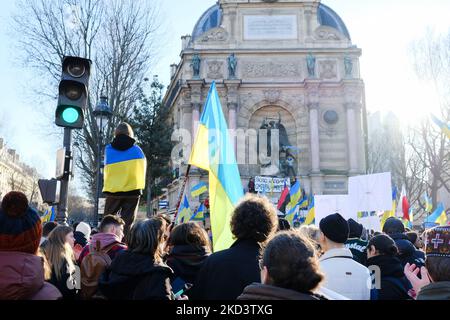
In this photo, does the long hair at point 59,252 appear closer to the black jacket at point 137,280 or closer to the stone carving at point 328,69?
the black jacket at point 137,280

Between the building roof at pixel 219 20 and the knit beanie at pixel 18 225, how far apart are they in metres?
32.0

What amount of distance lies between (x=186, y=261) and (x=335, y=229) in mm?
1405

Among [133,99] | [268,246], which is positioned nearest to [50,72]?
[133,99]

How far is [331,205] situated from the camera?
1170cm

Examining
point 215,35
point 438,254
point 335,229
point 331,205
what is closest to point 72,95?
point 335,229

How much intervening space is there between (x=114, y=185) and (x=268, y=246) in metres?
4.20

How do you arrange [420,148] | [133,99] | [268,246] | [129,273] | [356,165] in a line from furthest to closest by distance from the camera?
[356,165]
[420,148]
[133,99]
[129,273]
[268,246]

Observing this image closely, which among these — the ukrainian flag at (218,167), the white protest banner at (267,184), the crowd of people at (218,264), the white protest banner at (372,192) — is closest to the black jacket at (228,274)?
the crowd of people at (218,264)

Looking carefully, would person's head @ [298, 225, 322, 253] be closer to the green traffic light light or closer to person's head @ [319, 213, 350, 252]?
person's head @ [319, 213, 350, 252]

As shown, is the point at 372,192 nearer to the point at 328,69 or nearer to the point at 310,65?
the point at 310,65

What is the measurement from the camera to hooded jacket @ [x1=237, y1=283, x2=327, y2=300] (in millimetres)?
2166
